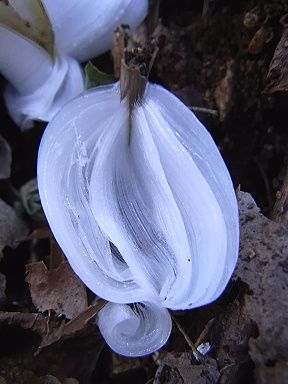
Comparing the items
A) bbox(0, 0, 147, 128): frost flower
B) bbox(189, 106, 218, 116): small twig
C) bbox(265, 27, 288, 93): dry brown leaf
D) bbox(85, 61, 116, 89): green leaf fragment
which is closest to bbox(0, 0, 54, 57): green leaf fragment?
bbox(0, 0, 147, 128): frost flower

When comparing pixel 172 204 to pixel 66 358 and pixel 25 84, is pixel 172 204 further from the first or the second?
pixel 25 84

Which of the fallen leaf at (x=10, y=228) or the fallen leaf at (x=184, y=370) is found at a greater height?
the fallen leaf at (x=10, y=228)

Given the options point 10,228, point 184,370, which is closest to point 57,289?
point 10,228

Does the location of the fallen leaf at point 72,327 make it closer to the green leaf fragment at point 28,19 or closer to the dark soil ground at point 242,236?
the dark soil ground at point 242,236

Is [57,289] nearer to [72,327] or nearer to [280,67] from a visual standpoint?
[72,327]

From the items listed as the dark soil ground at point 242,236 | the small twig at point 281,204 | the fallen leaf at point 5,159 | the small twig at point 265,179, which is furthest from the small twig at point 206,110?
the fallen leaf at point 5,159
